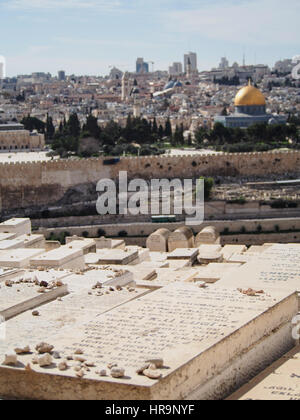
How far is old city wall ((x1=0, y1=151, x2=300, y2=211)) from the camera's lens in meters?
22.4

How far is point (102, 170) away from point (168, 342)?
655 inches

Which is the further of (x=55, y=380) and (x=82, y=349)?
(x=82, y=349)

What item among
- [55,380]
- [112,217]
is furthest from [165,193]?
[55,380]

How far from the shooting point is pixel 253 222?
19453mm

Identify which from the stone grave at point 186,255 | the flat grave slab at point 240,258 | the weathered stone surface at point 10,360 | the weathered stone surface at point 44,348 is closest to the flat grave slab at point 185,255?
the stone grave at point 186,255

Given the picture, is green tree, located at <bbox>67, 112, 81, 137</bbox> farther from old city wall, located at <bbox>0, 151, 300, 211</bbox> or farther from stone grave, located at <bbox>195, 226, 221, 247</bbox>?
stone grave, located at <bbox>195, 226, 221, 247</bbox>

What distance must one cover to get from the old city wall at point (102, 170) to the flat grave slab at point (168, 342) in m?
14.0

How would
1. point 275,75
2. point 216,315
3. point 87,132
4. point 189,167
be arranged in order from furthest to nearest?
point 275,75 < point 87,132 < point 189,167 < point 216,315

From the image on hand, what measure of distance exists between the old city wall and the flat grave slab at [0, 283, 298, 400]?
46.1 feet

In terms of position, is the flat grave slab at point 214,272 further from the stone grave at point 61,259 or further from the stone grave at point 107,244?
the stone grave at point 107,244

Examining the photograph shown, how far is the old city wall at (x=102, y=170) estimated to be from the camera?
2244cm

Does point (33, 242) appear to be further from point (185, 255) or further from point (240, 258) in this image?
point (240, 258)
